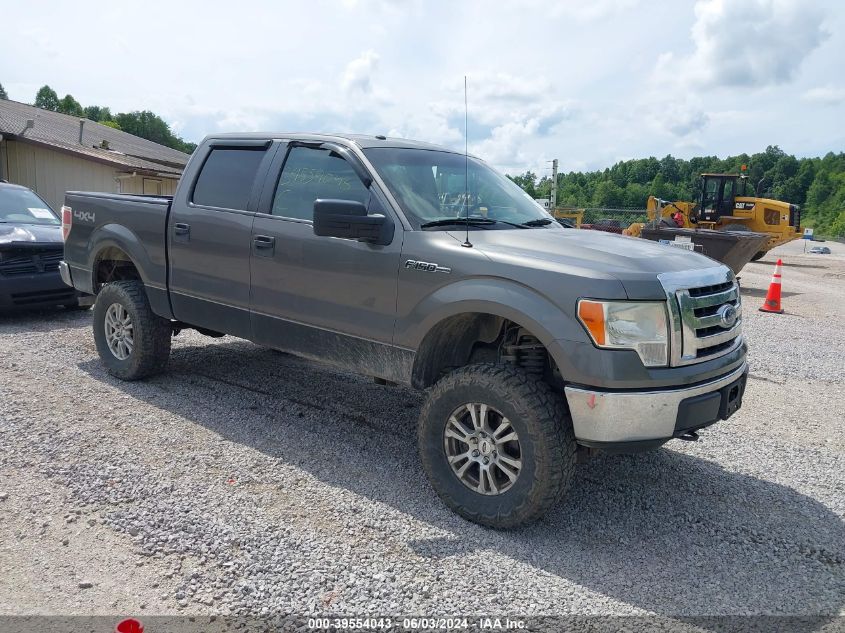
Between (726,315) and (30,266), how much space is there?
804 centimetres

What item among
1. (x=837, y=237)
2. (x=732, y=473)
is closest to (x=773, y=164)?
(x=837, y=237)

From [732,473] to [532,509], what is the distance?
6.09 ft

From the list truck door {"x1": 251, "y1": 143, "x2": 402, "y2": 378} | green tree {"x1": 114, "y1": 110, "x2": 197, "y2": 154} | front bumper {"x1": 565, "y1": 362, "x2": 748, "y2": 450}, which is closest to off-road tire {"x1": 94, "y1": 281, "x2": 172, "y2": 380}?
truck door {"x1": 251, "y1": 143, "x2": 402, "y2": 378}

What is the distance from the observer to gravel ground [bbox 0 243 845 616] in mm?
3137

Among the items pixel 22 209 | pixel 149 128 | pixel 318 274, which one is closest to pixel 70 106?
pixel 149 128

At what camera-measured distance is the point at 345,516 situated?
382 centimetres

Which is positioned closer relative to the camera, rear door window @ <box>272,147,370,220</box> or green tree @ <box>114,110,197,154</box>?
rear door window @ <box>272,147,370,220</box>

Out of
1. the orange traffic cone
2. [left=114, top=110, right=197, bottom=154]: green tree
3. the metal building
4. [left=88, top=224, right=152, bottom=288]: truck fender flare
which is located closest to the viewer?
[left=88, top=224, right=152, bottom=288]: truck fender flare

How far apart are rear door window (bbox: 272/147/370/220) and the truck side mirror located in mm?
408

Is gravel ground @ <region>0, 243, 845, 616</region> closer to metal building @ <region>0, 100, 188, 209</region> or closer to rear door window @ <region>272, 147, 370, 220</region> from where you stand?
rear door window @ <region>272, 147, 370, 220</region>

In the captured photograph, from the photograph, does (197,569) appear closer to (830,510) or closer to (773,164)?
(830,510)

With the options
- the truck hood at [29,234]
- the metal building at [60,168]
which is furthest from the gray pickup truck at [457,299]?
the metal building at [60,168]

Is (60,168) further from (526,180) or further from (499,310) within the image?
(499,310)

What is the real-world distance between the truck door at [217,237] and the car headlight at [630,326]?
2649 mm
